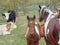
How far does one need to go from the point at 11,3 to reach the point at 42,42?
13.1 meters

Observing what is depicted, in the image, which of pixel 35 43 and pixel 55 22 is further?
pixel 35 43

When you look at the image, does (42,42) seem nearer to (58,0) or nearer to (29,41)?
(29,41)

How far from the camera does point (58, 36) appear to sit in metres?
5.20

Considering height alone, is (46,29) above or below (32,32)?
above

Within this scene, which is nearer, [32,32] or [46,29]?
[46,29]

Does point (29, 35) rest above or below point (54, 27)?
below

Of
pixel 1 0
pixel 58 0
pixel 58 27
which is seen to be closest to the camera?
pixel 58 27

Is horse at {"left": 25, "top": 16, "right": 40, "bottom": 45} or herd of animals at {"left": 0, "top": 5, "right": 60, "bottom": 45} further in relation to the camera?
horse at {"left": 25, "top": 16, "right": 40, "bottom": 45}

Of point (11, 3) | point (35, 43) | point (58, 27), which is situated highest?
point (58, 27)

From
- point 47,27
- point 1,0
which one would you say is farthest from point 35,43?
point 1,0

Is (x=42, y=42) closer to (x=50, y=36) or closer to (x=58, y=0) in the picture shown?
(x=50, y=36)

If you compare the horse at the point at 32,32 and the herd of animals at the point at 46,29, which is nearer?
the herd of animals at the point at 46,29

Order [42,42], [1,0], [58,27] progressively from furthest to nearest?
1. [1,0]
2. [42,42]
3. [58,27]

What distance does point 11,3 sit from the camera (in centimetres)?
2277
